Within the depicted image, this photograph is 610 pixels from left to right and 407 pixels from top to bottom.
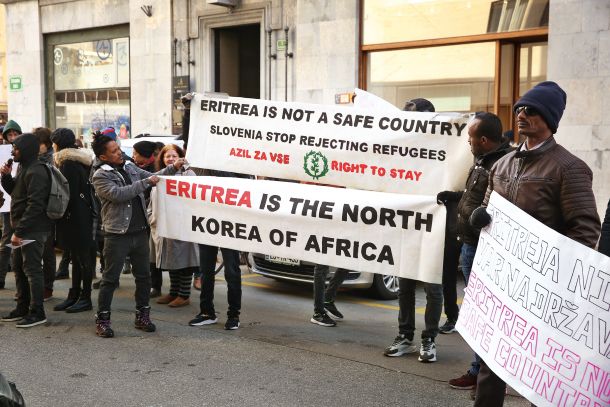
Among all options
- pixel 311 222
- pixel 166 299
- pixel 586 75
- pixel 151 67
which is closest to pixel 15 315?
pixel 166 299

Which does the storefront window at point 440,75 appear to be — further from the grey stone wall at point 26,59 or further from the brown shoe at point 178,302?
the grey stone wall at point 26,59

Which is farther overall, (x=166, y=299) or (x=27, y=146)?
(x=166, y=299)

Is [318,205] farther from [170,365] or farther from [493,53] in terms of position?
[493,53]

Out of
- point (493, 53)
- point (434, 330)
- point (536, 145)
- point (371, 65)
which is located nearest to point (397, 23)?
point (371, 65)

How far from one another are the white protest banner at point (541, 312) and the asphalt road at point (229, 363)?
1.33 meters

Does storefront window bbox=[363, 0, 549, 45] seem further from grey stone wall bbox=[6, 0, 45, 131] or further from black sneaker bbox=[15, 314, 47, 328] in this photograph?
grey stone wall bbox=[6, 0, 45, 131]

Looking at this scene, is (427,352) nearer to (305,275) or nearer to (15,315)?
(305,275)

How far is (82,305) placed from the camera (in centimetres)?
746

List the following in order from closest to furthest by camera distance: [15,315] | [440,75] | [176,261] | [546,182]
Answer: [546,182] < [15,315] < [176,261] < [440,75]

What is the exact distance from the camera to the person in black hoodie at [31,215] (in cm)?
673

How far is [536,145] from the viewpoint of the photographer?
3799 millimetres

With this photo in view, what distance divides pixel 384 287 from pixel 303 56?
300 inches

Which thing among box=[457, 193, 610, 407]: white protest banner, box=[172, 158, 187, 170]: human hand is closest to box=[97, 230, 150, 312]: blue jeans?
box=[172, 158, 187, 170]: human hand

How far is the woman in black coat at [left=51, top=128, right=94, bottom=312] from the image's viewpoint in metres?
7.41
